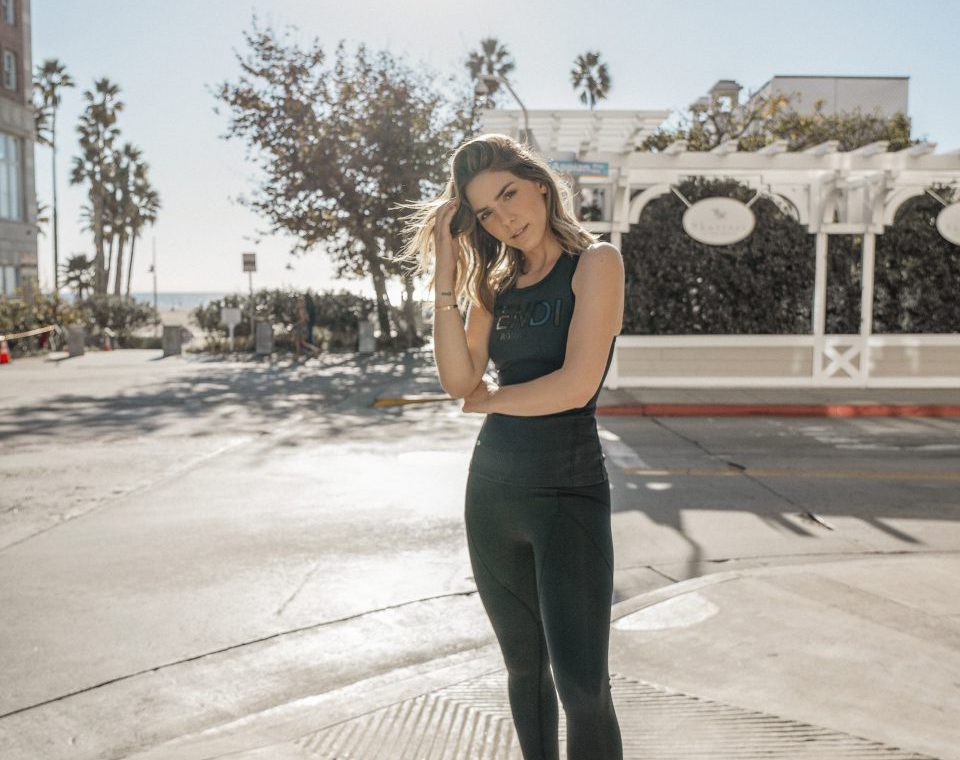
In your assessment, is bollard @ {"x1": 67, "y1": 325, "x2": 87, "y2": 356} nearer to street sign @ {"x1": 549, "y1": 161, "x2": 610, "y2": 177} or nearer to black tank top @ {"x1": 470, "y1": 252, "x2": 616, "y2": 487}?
street sign @ {"x1": 549, "y1": 161, "x2": 610, "y2": 177}

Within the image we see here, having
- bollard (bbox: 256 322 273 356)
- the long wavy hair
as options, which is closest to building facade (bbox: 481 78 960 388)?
bollard (bbox: 256 322 273 356)

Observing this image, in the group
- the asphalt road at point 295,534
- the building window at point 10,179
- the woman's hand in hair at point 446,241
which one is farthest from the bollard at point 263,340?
the woman's hand in hair at point 446,241

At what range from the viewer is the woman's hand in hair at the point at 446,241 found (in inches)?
99.4

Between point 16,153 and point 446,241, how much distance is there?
125ft

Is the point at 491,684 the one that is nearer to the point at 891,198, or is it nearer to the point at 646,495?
the point at 646,495

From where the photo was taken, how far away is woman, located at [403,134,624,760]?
91.0 inches

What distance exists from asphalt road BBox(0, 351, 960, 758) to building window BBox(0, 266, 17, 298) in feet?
76.6

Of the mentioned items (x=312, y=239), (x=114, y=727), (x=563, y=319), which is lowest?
(x=114, y=727)

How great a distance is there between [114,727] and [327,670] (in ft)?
3.00

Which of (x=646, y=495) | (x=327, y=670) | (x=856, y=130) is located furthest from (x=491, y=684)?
(x=856, y=130)

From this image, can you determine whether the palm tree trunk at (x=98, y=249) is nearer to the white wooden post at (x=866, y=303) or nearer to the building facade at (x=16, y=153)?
the building facade at (x=16, y=153)

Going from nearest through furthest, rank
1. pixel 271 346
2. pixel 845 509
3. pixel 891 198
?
pixel 845 509 → pixel 891 198 → pixel 271 346

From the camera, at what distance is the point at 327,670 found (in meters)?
4.20

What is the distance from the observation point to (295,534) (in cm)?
661
